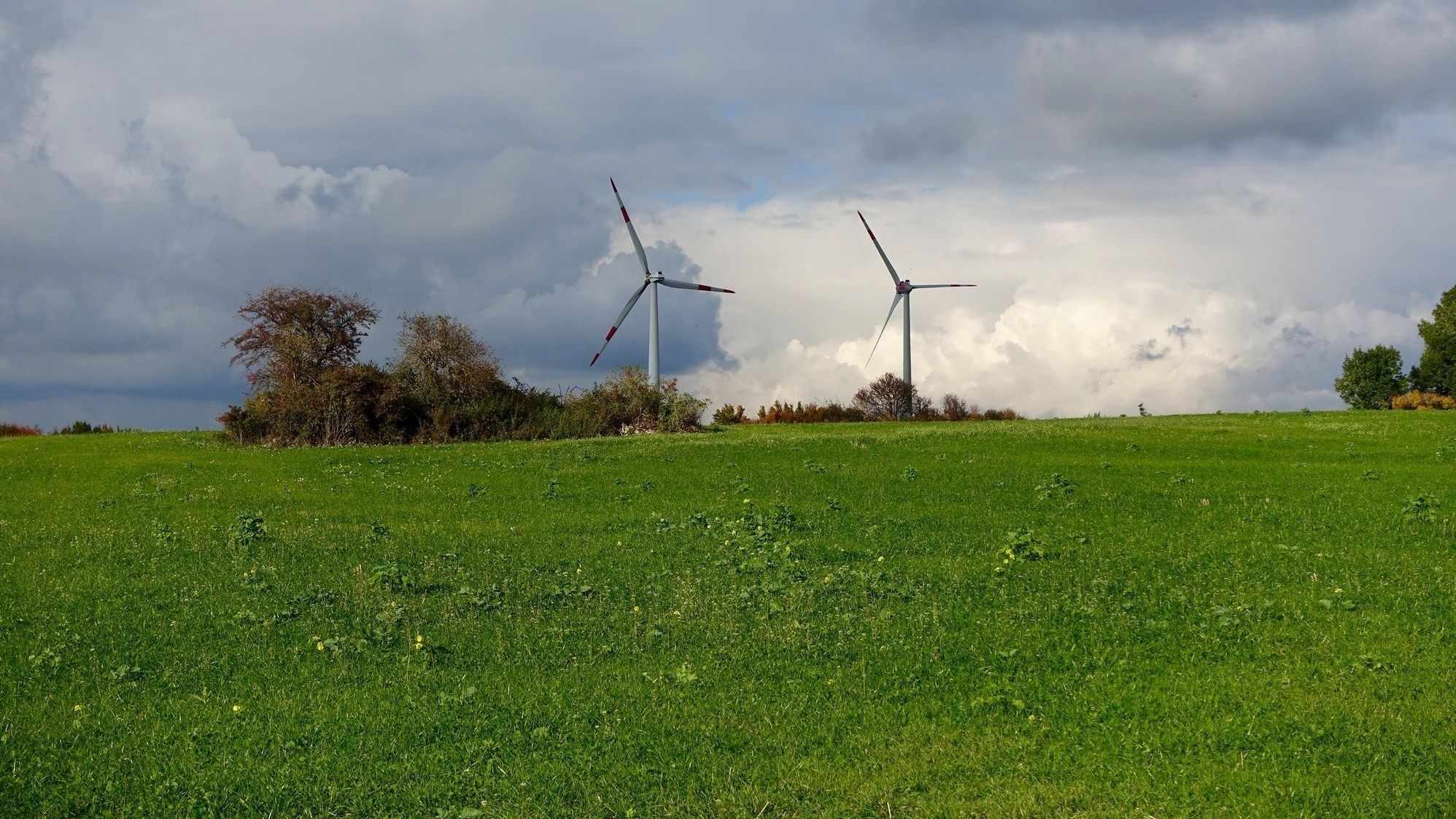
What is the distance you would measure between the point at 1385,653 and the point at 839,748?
713 cm

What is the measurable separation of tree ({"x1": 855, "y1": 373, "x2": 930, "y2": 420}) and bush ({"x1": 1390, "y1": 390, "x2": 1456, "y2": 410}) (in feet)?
106

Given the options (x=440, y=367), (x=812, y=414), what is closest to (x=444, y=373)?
(x=440, y=367)

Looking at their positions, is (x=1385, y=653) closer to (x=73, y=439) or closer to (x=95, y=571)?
(x=95, y=571)

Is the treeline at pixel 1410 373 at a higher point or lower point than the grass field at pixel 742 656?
higher

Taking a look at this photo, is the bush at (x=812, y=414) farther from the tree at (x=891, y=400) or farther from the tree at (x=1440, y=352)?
the tree at (x=1440, y=352)

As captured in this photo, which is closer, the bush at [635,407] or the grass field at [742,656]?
the grass field at [742,656]

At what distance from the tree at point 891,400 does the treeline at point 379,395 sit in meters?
17.8

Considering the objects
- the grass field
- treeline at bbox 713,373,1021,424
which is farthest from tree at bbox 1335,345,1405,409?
the grass field

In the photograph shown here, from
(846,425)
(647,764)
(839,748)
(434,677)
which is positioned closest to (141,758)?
(434,677)

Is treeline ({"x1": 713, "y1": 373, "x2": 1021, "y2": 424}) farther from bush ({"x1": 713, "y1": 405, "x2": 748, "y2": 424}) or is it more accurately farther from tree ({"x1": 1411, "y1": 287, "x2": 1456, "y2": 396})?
tree ({"x1": 1411, "y1": 287, "x2": 1456, "y2": 396})

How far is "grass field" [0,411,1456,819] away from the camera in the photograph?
31.3 feet

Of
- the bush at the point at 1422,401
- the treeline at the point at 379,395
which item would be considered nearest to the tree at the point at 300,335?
the treeline at the point at 379,395

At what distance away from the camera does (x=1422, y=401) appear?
70.1 metres

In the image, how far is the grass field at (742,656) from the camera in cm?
954
